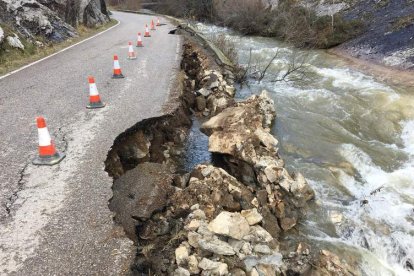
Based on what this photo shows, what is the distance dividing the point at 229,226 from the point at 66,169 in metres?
2.46

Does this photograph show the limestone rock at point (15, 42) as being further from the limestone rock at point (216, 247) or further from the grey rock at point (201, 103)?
the limestone rock at point (216, 247)

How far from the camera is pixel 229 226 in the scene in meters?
4.69

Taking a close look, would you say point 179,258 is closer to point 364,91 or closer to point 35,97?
point 35,97

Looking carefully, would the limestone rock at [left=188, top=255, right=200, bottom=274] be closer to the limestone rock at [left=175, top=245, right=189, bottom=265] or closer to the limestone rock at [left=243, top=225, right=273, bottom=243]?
the limestone rock at [left=175, top=245, right=189, bottom=265]

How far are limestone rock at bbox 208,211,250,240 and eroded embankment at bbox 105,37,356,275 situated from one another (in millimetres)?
13

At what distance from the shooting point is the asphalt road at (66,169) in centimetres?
377

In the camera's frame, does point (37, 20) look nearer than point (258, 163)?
No

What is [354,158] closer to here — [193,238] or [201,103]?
[201,103]

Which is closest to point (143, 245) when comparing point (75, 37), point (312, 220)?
point (312, 220)

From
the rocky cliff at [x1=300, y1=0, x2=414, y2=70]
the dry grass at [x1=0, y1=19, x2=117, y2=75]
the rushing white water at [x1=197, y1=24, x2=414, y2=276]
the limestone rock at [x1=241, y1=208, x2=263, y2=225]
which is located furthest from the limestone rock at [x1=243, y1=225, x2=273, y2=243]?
the rocky cliff at [x1=300, y1=0, x2=414, y2=70]

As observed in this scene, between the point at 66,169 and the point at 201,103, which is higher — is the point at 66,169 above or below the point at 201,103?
above

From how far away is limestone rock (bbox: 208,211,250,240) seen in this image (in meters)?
4.64

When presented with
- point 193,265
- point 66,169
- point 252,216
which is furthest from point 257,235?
point 66,169

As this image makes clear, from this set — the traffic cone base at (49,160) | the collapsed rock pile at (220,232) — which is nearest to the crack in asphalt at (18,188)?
the traffic cone base at (49,160)
